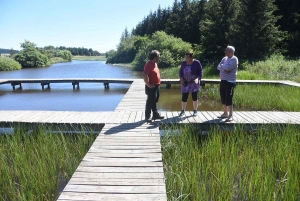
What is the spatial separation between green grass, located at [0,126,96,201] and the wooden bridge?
44cm

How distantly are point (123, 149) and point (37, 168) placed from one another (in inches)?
47.6

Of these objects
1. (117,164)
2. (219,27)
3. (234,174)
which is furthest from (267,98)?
(219,27)

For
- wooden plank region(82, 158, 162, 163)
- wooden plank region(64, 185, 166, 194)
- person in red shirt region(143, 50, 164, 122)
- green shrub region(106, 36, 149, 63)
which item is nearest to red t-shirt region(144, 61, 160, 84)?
person in red shirt region(143, 50, 164, 122)

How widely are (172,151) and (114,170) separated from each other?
1.33 meters

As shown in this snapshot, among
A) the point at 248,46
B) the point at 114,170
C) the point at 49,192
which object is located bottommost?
the point at 49,192

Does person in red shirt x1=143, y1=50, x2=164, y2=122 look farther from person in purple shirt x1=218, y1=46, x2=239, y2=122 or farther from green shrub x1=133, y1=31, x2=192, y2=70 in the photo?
green shrub x1=133, y1=31, x2=192, y2=70

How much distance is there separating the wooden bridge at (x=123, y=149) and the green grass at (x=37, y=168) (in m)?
0.44

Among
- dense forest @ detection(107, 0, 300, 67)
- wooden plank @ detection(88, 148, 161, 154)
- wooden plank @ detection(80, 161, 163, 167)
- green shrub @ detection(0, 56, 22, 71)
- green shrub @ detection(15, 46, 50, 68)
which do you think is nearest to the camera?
wooden plank @ detection(80, 161, 163, 167)

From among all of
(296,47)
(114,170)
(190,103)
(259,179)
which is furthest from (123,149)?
(296,47)

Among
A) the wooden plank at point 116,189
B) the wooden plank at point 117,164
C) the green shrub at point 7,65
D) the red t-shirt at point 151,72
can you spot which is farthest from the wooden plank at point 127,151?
the green shrub at point 7,65

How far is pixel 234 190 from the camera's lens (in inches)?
114

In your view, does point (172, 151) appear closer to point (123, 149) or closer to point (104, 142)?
point (123, 149)

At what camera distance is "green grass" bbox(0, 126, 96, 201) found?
298 cm

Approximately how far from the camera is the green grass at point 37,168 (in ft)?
9.79
